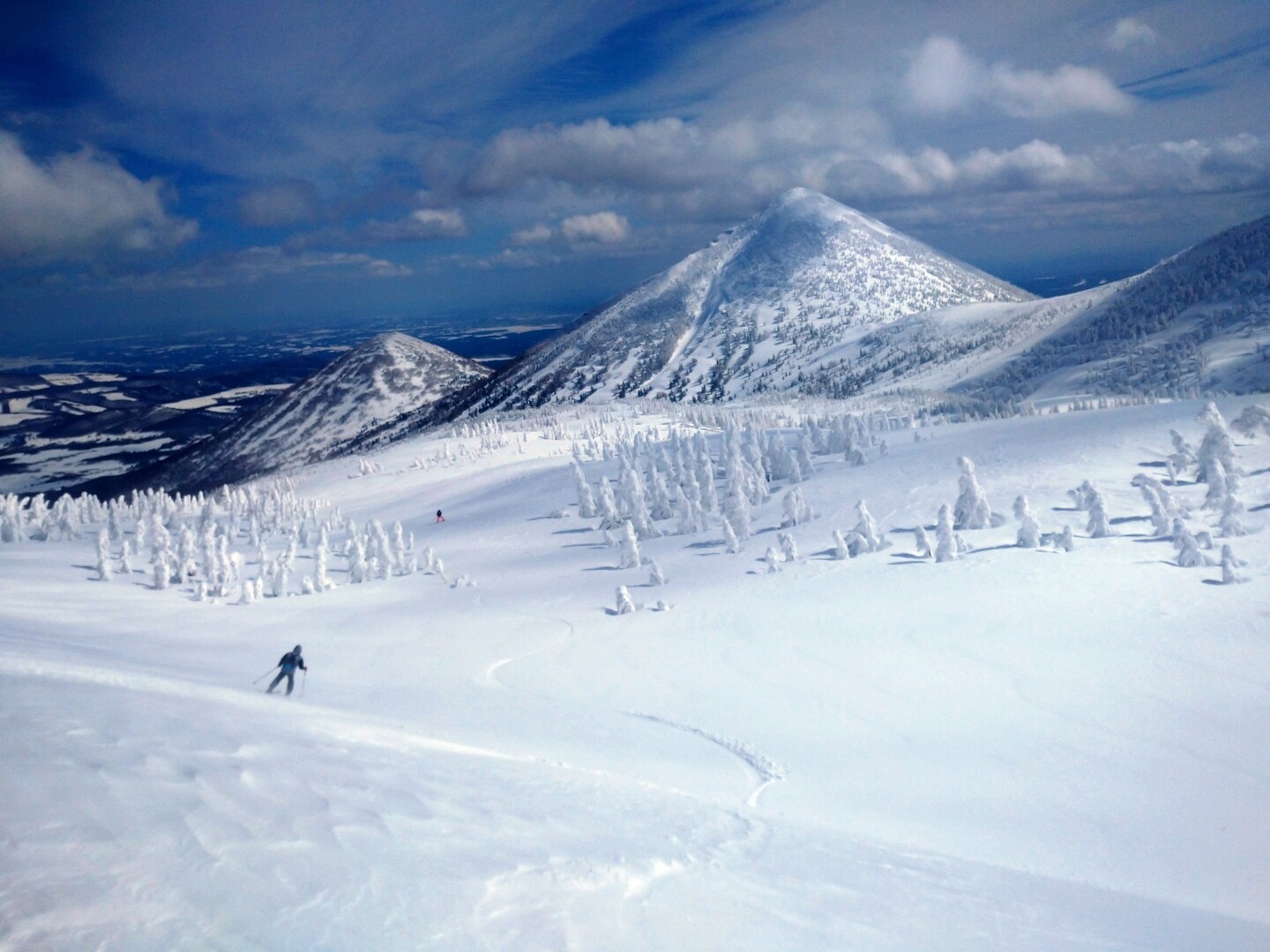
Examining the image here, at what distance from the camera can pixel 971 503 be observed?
27.1 meters

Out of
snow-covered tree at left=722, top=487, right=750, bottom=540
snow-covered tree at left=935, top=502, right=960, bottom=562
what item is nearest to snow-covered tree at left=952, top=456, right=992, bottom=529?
snow-covered tree at left=935, top=502, right=960, bottom=562

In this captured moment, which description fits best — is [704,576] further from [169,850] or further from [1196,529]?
[169,850]

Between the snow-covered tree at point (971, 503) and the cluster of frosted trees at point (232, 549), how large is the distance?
20.8m

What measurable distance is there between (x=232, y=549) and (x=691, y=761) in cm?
4228

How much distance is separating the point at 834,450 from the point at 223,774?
44.5 m

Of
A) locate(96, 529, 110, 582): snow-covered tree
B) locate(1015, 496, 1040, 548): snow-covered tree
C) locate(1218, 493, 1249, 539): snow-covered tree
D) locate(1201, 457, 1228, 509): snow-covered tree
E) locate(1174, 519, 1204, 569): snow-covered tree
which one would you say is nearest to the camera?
locate(1174, 519, 1204, 569): snow-covered tree

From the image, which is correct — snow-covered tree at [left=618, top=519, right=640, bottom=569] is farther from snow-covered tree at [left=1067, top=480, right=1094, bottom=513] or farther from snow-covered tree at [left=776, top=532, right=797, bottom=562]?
snow-covered tree at [left=1067, top=480, right=1094, bottom=513]

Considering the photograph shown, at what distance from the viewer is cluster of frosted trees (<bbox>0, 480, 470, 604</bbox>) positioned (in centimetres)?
3247

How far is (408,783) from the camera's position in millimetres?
9383

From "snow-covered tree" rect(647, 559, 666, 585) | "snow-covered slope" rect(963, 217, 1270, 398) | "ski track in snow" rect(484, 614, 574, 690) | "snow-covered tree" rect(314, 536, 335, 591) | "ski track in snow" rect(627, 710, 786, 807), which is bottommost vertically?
"ski track in snow" rect(627, 710, 786, 807)

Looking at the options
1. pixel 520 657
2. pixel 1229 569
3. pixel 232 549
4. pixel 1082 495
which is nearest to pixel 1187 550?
pixel 1229 569

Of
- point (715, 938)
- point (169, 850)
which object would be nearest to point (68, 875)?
point (169, 850)

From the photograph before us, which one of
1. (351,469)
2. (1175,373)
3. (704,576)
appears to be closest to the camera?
(704,576)

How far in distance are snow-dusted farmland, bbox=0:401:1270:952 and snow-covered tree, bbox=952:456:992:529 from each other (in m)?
0.76
